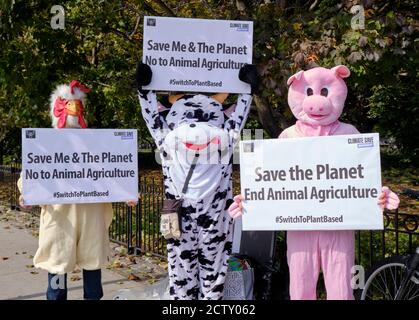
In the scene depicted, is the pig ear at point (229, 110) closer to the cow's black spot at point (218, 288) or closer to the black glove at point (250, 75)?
the black glove at point (250, 75)

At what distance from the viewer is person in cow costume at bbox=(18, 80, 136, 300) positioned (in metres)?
4.02

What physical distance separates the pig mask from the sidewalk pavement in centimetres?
280

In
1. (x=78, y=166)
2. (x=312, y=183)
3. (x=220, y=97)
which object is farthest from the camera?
(x=220, y=97)

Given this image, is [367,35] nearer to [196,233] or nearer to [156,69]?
[156,69]

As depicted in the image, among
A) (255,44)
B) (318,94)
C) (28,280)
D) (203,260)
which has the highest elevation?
(255,44)

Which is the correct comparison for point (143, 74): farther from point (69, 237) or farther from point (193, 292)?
point (193, 292)

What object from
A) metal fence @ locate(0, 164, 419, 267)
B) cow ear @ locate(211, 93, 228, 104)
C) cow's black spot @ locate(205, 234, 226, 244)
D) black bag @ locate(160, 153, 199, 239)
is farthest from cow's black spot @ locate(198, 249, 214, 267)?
metal fence @ locate(0, 164, 419, 267)

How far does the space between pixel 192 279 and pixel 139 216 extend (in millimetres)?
3377

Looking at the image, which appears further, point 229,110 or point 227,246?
point 229,110

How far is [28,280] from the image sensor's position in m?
5.89

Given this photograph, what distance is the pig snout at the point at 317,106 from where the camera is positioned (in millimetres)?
3539

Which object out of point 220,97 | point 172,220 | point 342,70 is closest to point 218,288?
point 172,220

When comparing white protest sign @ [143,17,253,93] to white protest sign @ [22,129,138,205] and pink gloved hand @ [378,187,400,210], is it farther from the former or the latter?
pink gloved hand @ [378,187,400,210]

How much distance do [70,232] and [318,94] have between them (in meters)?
2.14
